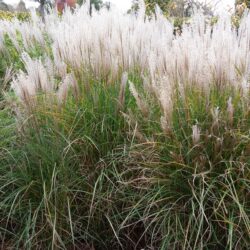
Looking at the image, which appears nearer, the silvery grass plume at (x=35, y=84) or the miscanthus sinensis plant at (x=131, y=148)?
the miscanthus sinensis plant at (x=131, y=148)

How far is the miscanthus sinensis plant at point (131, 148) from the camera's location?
2422 mm

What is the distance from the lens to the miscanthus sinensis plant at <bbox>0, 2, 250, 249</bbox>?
95.3 inches

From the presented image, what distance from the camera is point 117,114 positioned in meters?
2.84

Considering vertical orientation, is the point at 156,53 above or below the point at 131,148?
above

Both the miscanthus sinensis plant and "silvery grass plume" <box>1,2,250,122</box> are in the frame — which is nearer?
the miscanthus sinensis plant

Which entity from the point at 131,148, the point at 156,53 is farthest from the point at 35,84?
the point at 156,53

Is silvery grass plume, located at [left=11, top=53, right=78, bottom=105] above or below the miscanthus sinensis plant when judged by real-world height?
above

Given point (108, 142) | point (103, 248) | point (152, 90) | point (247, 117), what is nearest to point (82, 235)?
point (103, 248)

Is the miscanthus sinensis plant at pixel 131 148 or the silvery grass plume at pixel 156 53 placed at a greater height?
the silvery grass plume at pixel 156 53

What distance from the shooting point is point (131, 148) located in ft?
8.67

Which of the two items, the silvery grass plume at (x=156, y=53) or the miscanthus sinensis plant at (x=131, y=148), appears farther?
the silvery grass plume at (x=156, y=53)

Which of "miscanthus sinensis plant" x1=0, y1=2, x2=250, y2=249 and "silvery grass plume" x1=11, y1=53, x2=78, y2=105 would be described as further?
"silvery grass plume" x1=11, y1=53, x2=78, y2=105

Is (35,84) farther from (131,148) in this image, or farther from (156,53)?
(156,53)

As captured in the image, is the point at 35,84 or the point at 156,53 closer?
the point at 35,84
